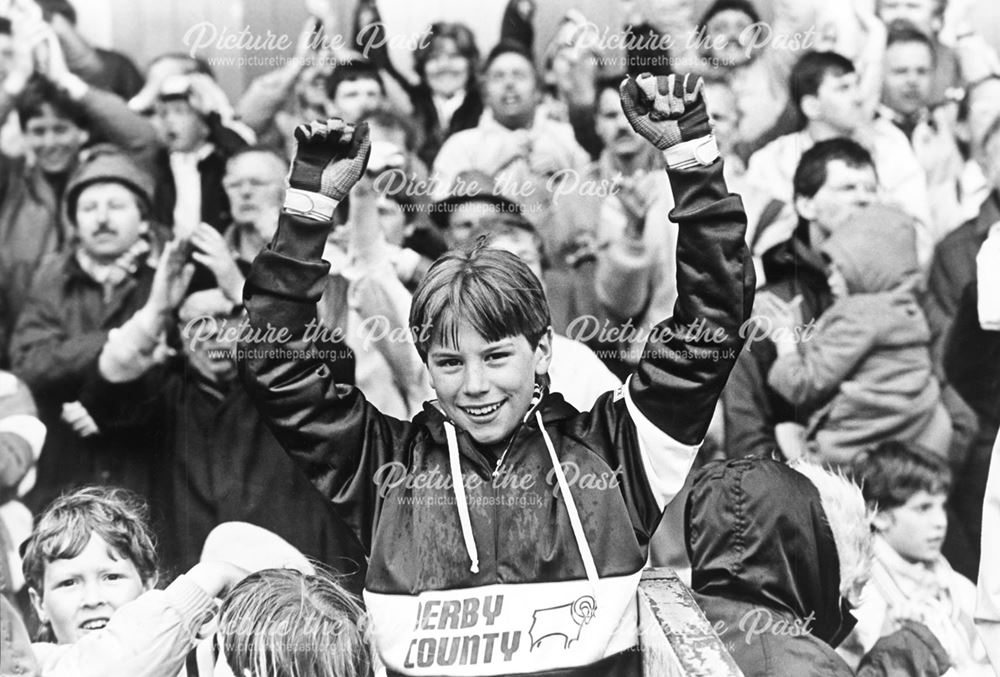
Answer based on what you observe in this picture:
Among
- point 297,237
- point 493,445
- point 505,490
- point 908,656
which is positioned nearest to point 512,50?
point 297,237

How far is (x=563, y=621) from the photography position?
2.60m

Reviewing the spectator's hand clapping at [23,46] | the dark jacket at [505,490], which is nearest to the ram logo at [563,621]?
the dark jacket at [505,490]

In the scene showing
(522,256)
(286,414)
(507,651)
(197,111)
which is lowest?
(507,651)

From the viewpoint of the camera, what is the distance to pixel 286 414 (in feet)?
8.63

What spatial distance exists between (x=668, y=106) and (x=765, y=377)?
0.87 meters

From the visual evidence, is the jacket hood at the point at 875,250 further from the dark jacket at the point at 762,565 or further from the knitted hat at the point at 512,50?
the knitted hat at the point at 512,50

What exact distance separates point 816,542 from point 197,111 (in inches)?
82.8

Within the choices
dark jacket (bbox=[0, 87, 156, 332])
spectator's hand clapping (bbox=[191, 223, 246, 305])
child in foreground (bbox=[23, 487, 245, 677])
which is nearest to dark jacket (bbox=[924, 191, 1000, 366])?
spectator's hand clapping (bbox=[191, 223, 246, 305])

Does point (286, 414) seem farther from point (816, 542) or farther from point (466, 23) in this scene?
point (816, 542)

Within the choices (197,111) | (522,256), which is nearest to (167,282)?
(197,111)

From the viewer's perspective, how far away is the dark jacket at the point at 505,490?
256 centimetres

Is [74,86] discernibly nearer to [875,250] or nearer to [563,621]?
[563,621]

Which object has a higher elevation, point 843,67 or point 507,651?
point 843,67

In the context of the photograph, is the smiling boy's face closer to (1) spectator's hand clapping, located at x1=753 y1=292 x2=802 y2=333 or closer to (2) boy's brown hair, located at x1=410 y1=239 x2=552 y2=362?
(2) boy's brown hair, located at x1=410 y1=239 x2=552 y2=362
